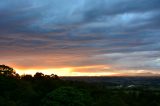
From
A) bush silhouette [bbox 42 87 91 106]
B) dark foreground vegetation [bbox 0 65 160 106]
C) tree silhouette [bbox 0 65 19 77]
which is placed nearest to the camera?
bush silhouette [bbox 42 87 91 106]

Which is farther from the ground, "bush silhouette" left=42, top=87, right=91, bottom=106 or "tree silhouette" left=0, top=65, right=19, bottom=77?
"tree silhouette" left=0, top=65, right=19, bottom=77

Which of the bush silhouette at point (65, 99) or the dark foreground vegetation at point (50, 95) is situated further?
the dark foreground vegetation at point (50, 95)

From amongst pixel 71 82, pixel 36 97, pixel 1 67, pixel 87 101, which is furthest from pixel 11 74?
pixel 87 101

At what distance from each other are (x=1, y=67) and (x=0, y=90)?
64.9 feet

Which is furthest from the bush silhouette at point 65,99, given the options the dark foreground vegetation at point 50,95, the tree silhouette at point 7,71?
the tree silhouette at point 7,71

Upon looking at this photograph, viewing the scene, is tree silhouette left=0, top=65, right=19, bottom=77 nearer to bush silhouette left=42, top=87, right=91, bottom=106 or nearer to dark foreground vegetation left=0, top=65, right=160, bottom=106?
dark foreground vegetation left=0, top=65, right=160, bottom=106

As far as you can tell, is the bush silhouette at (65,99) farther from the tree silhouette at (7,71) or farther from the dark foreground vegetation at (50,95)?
the tree silhouette at (7,71)

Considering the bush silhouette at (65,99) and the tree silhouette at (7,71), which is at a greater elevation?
the tree silhouette at (7,71)

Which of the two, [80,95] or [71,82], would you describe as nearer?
[80,95]

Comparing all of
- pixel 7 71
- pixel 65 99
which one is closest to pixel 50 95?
pixel 65 99

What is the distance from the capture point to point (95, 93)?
106 m

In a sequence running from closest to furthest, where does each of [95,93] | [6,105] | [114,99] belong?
[6,105] → [114,99] → [95,93]

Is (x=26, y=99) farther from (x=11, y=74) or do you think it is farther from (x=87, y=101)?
(x=11, y=74)

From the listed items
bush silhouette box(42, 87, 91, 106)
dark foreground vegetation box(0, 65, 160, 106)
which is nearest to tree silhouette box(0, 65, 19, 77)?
dark foreground vegetation box(0, 65, 160, 106)
